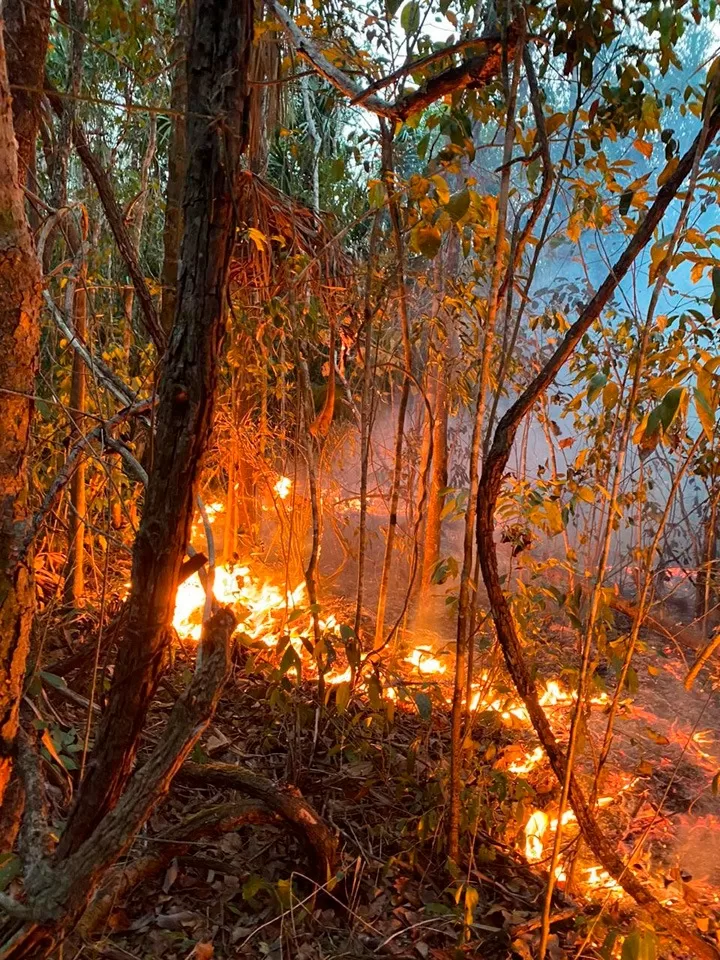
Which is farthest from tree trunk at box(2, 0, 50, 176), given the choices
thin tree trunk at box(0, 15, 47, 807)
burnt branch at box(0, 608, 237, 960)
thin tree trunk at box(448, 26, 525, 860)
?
burnt branch at box(0, 608, 237, 960)

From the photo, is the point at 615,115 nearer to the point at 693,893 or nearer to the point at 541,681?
the point at 541,681

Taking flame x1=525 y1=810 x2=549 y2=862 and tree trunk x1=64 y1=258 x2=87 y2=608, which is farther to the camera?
tree trunk x1=64 y1=258 x2=87 y2=608

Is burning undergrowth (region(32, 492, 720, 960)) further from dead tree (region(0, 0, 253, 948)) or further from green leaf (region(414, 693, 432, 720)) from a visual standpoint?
dead tree (region(0, 0, 253, 948))

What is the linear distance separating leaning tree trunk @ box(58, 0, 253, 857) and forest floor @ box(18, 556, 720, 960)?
14.1 inches

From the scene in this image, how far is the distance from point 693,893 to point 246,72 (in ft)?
8.10

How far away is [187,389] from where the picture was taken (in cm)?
103

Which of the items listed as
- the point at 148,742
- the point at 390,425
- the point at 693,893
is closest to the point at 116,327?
the point at 148,742

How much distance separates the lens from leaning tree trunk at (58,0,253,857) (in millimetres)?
979

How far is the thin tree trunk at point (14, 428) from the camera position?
3.83ft

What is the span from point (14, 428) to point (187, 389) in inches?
16.5

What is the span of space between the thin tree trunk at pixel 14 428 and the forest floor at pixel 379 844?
0.21 meters

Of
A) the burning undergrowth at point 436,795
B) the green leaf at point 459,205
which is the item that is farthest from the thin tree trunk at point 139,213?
the green leaf at point 459,205

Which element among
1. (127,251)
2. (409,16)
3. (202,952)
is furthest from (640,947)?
(409,16)

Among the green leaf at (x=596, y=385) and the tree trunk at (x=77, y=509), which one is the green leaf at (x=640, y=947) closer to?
the green leaf at (x=596, y=385)
